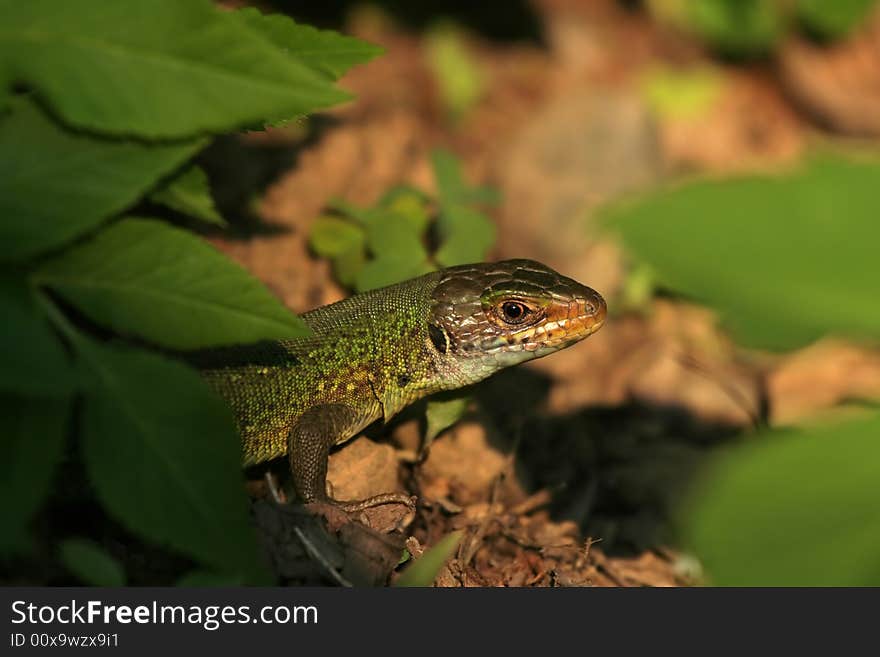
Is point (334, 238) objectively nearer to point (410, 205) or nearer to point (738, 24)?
point (410, 205)

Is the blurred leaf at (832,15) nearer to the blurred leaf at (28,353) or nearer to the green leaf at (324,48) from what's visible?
the green leaf at (324,48)

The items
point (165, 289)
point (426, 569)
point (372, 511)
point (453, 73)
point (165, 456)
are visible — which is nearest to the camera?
point (165, 456)

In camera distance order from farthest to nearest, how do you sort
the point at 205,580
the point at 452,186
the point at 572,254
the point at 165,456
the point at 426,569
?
the point at 572,254 < the point at 452,186 < the point at 426,569 < the point at 205,580 < the point at 165,456

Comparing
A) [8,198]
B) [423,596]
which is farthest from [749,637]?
[8,198]

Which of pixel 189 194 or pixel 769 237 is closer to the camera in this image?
pixel 769 237

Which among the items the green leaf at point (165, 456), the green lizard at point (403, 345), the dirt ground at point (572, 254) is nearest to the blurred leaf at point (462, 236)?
the green lizard at point (403, 345)

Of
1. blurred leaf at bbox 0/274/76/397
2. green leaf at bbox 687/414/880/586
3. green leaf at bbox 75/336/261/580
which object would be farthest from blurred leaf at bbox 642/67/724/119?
green leaf at bbox 687/414/880/586

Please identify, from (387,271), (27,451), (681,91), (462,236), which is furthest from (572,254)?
(27,451)

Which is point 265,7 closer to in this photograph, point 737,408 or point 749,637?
point 737,408
